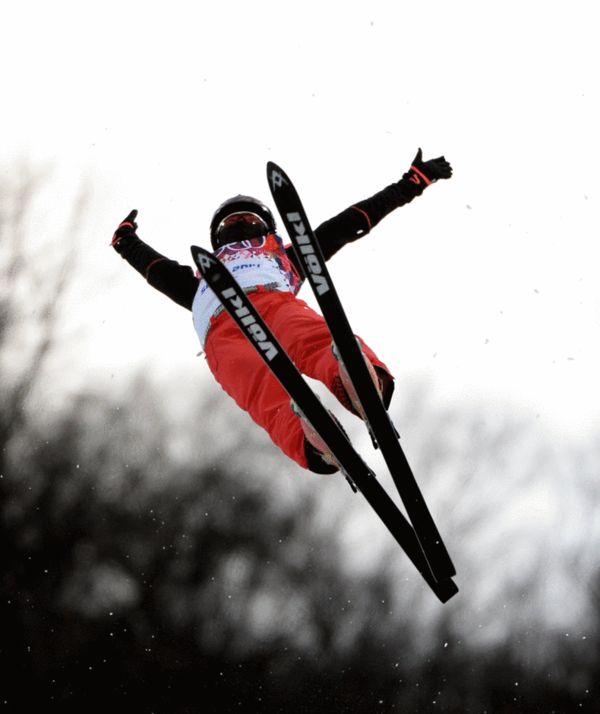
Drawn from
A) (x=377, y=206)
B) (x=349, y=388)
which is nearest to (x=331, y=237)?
(x=377, y=206)

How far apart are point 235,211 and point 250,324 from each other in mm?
1341

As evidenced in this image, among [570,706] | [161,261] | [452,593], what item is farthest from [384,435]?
[570,706]

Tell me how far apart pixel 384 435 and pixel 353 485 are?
1.19 ft

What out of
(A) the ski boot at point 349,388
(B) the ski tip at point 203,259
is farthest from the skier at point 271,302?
(B) the ski tip at point 203,259

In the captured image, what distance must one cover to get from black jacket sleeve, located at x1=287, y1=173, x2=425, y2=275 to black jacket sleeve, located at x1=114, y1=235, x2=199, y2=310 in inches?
25.1

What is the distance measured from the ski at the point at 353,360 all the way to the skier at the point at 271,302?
0.08m

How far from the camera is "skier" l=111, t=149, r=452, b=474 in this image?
357 cm

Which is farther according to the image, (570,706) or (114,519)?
(570,706)

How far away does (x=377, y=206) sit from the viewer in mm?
4617

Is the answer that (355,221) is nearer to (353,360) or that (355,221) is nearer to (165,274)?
Answer: (165,274)

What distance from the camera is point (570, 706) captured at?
53.2 feet

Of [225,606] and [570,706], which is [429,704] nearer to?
[570,706]

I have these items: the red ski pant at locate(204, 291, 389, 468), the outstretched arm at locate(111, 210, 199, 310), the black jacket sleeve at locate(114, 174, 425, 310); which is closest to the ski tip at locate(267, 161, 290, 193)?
the red ski pant at locate(204, 291, 389, 468)

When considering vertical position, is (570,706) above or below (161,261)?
below
